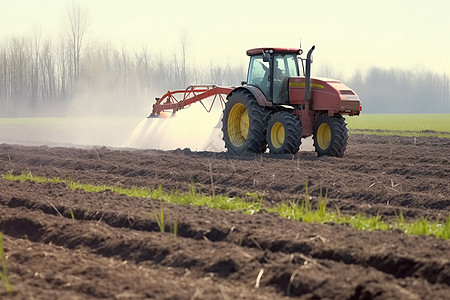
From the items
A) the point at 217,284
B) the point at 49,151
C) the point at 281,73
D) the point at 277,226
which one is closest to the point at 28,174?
the point at 49,151

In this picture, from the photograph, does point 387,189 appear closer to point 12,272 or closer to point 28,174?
point 12,272

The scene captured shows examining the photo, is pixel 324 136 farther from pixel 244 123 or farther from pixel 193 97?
pixel 193 97

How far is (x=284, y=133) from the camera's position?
13219mm

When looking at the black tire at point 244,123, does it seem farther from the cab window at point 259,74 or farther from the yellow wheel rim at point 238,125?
the cab window at point 259,74

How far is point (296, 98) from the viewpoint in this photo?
43.9 ft

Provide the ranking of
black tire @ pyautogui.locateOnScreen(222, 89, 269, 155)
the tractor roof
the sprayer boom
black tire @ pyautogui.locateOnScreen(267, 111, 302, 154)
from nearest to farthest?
black tire @ pyautogui.locateOnScreen(267, 111, 302, 154), the tractor roof, black tire @ pyautogui.locateOnScreen(222, 89, 269, 155), the sprayer boom

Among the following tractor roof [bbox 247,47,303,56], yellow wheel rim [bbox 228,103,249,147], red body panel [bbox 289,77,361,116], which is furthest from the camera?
yellow wheel rim [bbox 228,103,249,147]

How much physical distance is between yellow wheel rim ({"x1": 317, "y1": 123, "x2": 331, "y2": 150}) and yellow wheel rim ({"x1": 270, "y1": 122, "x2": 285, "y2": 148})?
0.79 m

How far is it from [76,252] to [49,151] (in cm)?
1069

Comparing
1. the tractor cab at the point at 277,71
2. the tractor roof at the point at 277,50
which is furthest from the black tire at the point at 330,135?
the tractor roof at the point at 277,50

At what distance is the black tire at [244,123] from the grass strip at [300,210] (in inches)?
188

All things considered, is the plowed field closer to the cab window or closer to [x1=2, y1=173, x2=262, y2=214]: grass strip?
[x1=2, y1=173, x2=262, y2=214]: grass strip

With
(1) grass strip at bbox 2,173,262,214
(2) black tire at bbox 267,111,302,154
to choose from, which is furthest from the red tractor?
(1) grass strip at bbox 2,173,262,214

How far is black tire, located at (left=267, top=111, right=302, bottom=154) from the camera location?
1288cm
